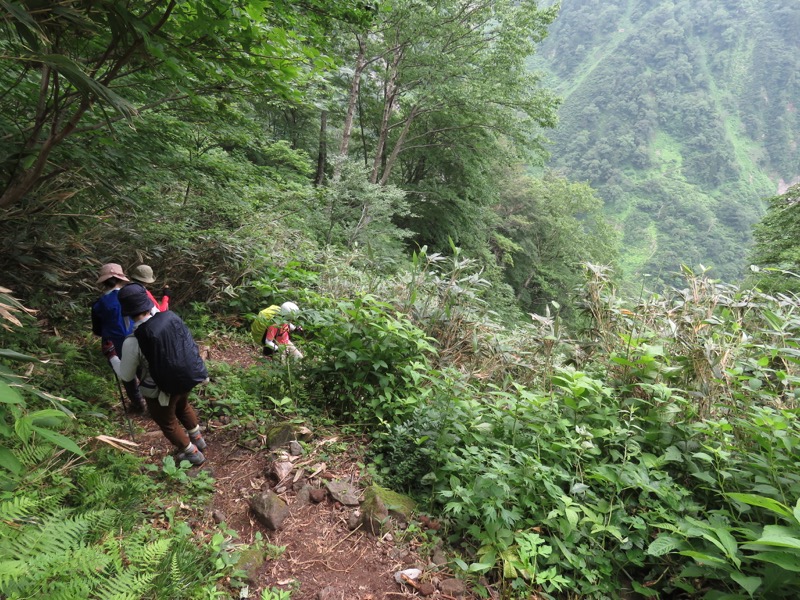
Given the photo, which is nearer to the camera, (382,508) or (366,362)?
(382,508)

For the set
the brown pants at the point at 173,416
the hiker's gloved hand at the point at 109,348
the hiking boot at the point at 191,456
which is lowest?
the hiking boot at the point at 191,456

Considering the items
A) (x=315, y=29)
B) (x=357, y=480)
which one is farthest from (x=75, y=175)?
(x=357, y=480)

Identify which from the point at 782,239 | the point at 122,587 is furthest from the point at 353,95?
the point at 782,239

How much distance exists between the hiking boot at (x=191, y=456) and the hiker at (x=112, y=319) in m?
0.97

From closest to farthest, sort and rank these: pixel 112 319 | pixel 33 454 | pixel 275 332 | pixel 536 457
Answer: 1. pixel 33 454
2. pixel 536 457
3. pixel 112 319
4. pixel 275 332

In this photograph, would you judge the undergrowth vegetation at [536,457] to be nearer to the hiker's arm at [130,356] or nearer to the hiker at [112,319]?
the hiker at [112,319]

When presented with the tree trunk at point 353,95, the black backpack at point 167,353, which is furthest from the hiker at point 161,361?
the tree trunk at point 353,95

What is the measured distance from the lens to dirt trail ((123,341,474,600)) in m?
2.29

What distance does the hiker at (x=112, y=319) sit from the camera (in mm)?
3557

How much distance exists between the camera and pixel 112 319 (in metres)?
3.62

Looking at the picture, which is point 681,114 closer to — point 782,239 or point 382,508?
point 782,239

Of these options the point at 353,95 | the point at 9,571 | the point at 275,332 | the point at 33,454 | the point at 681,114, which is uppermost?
the point at 681,114

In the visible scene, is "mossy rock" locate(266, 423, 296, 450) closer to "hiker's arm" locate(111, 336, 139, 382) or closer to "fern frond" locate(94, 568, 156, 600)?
"hiker's arm" locate(111, 336, 139, 382)

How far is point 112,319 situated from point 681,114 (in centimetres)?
11269
